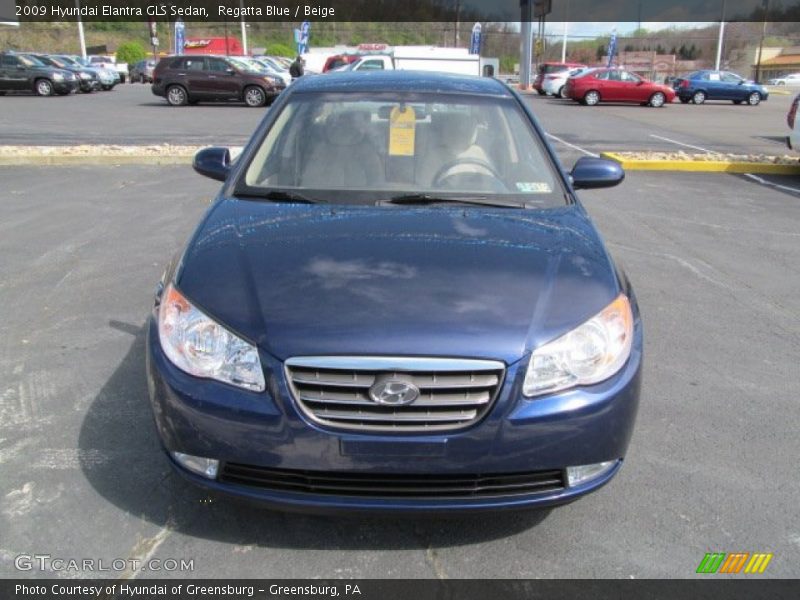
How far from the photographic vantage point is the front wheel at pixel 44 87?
91.2 ft

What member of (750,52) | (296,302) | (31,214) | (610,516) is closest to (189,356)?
(296,302)

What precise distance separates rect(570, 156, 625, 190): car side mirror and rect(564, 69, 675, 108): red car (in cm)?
2559

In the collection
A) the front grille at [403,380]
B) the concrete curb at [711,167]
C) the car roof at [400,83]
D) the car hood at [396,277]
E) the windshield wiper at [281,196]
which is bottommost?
the concrete curb at [711,167]

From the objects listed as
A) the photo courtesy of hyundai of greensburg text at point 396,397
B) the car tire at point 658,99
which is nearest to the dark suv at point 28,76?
the car tire at point 658,99

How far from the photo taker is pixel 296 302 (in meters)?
2.43

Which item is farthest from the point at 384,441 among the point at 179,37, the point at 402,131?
the point at 179,37

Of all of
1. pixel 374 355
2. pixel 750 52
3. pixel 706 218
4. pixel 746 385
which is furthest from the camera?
pixel 750 52

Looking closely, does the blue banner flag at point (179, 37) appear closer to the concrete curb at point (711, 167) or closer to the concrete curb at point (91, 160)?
the concrete curb at point (91, 160)

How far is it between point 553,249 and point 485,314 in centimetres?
62

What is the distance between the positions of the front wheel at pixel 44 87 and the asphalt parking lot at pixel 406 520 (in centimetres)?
2418

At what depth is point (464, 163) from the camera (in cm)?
363

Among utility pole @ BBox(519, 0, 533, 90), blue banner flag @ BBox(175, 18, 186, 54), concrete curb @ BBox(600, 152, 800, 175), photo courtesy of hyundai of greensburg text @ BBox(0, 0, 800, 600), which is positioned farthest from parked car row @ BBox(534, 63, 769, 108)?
photo courtesy of hyundai of greensburg text @ BBox(0, 0, 800, 600)

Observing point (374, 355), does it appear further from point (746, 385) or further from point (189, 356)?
point (746, 385)

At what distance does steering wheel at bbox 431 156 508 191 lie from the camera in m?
3.55
